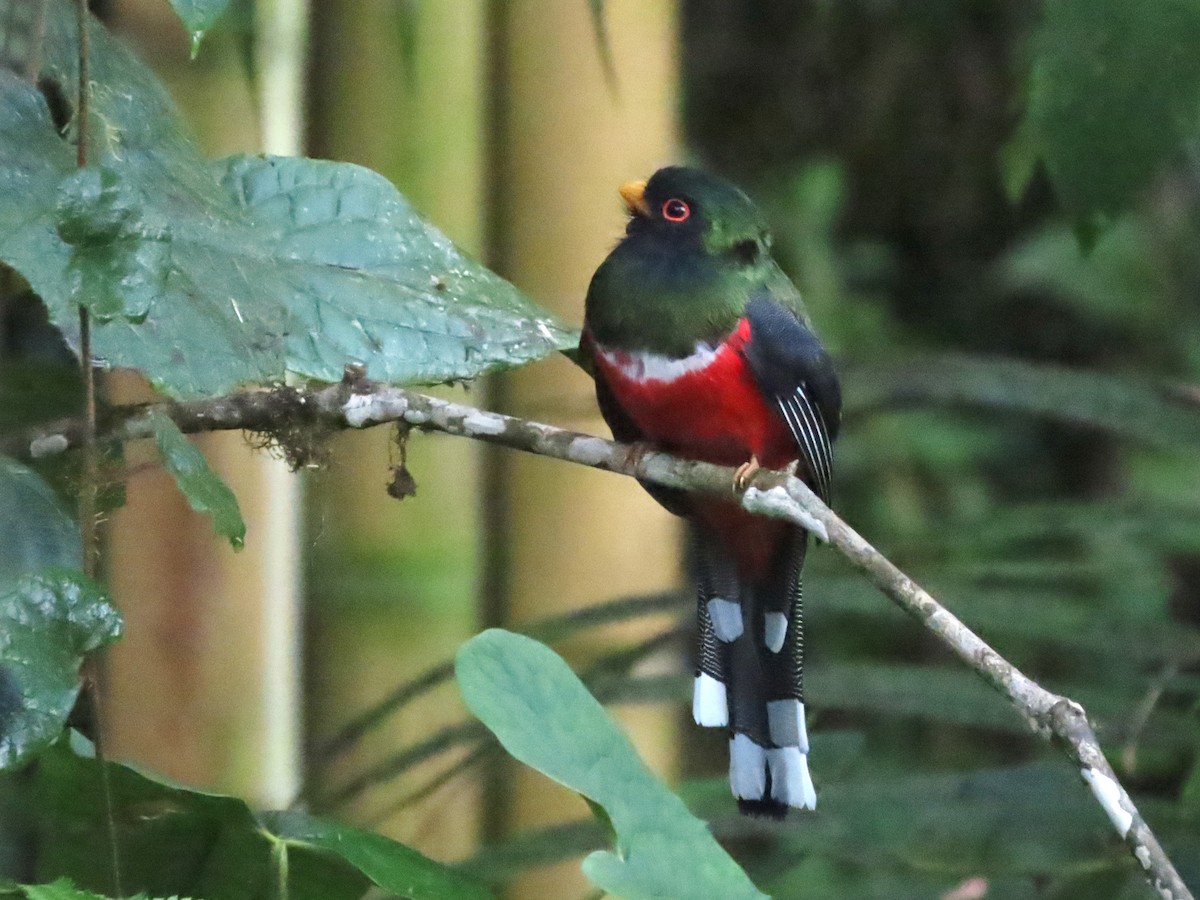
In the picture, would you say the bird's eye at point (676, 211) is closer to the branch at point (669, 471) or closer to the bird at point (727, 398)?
the bird at point (727, 398)

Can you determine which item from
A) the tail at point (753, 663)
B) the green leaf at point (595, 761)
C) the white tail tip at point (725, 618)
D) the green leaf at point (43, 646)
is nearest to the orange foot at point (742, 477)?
the tail at point (753, 663)

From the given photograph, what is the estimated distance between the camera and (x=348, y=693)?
5.11ft

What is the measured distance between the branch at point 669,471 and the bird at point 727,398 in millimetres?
283

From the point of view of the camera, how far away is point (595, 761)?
71 cm

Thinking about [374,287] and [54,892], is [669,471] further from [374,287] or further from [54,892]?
[54,892]

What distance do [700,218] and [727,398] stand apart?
0.66 ft

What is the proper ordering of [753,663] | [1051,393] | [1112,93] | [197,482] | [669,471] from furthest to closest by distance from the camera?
[1051,393] → [753,663] → [1112,93] → [669,471] → [197,482]

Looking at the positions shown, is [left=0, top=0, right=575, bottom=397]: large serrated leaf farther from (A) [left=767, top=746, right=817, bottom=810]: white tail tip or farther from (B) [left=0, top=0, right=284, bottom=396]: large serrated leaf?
(A) [left=767, top=746, right=817, bottom=810]: white tail tip

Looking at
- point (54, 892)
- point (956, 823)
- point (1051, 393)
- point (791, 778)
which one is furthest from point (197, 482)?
point (1051, 393)

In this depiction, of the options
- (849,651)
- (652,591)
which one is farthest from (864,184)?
(652,591)

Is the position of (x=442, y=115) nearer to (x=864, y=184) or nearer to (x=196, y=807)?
(x=196, y=807)

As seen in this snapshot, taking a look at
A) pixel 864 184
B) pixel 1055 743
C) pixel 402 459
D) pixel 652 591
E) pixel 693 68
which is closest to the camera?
pixel 1055 743

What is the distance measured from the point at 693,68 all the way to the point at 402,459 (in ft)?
7.51

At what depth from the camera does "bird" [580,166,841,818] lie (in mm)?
1372
